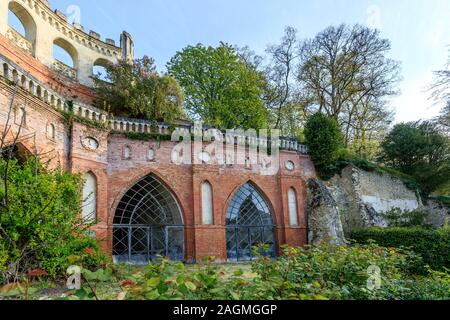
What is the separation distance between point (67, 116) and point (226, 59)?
1181 centimetres

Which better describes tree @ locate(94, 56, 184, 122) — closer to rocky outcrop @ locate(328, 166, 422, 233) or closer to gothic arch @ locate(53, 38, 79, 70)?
gothic arch @ locate(53, 38, 79, 70)

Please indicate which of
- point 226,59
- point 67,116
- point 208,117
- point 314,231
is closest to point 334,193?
point 314,231

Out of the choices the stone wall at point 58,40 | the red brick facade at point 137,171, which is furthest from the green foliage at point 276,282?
the stone wall at point 58,40

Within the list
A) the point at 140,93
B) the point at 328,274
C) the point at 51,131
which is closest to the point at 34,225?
the point at 51,131

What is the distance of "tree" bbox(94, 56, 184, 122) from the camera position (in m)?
16.3

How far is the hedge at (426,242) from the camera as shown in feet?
44.1

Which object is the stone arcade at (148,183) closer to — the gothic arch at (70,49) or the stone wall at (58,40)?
the stone wall at (58,40)

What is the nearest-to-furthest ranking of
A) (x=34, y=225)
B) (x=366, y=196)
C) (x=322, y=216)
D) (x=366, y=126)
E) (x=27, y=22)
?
(x=34, y=225) → (x=322, y=216) → (x=366, y=196) → (x=27, y=22) → (x=366, y=126)

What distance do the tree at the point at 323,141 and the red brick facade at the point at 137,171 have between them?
2.00 feet

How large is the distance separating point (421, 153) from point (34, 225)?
2224cm

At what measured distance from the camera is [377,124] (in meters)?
29.1

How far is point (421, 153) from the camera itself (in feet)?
71.6

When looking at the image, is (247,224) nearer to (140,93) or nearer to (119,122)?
(119,122)
